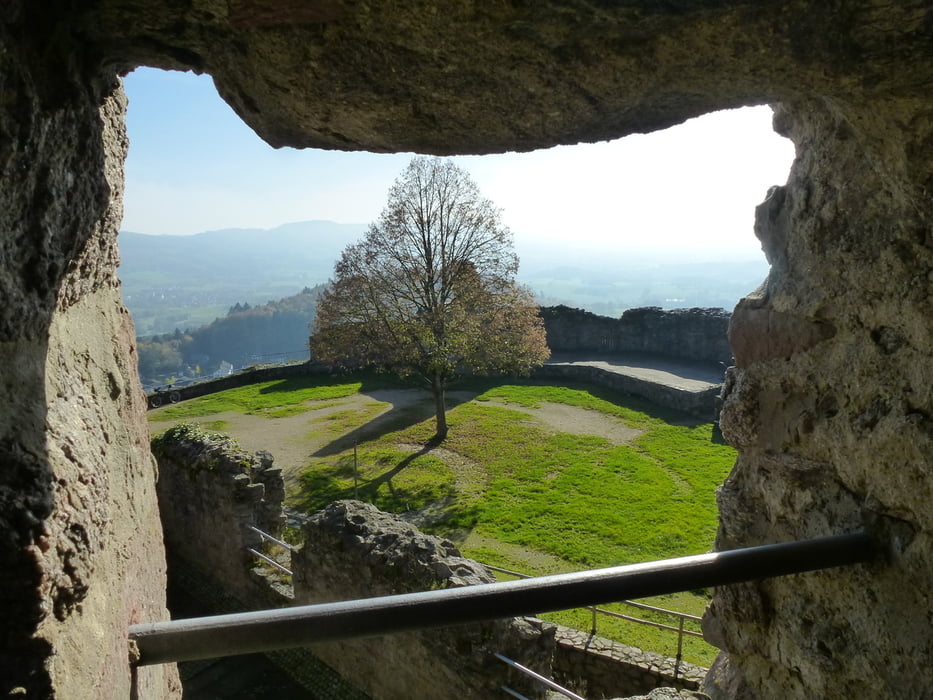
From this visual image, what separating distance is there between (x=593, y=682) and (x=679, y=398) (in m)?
11.2

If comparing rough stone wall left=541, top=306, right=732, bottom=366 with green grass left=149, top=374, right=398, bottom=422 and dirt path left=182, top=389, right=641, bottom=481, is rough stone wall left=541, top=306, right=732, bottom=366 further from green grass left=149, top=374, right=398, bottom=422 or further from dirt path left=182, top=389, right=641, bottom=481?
green grass left=149, top=374, right=398, bottom=422

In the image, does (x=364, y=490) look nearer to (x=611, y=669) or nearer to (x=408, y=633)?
(x=611, y=669)

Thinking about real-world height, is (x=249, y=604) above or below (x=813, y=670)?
below

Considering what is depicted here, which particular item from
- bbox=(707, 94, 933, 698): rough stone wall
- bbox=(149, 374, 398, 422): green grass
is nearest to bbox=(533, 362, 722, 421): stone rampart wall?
bbox=(149, 374, 398, 422): green grass

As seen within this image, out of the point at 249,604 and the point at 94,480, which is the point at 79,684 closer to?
the point at 94,480

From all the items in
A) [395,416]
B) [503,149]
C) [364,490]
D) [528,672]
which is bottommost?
[364,490]

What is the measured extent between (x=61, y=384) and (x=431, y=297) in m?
14.0

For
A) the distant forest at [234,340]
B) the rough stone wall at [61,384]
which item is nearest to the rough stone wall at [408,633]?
the rough stone wall at [61,384]

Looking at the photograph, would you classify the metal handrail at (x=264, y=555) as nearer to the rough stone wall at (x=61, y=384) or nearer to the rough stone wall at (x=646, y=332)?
the rough stone wall at (x=61, y=384)

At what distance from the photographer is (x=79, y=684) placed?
1182 mm

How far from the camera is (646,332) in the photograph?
74.1 ft

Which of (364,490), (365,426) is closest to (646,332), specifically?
(365,426)

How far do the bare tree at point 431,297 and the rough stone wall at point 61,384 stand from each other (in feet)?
41.9

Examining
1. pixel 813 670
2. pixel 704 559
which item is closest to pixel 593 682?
pixel 813 670
